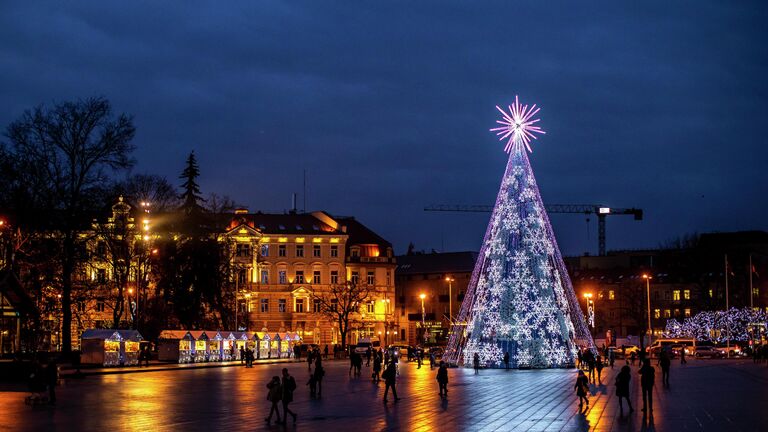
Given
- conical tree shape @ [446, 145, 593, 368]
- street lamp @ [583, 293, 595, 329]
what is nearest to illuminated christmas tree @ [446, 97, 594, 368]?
conical tree shape @ [446, 145, 593, 368]

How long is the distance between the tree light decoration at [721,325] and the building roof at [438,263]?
44260 millimetres

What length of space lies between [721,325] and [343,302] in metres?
41.6

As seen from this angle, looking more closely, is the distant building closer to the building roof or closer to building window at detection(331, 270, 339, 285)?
the building roof

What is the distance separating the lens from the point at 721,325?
9525 centimetres

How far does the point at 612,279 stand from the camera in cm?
14288

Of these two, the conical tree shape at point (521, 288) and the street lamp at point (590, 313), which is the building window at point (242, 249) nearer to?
the street lamp at point (590, 313)

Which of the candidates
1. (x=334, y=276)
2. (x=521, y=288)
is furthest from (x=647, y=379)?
(x=334, y=276)

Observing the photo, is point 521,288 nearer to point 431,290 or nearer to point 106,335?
point 106,335

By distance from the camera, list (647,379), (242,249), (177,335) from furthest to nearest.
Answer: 1. (242,249)
2. (177,335)
3. (647,379)

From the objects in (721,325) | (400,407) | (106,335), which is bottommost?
(400,407)

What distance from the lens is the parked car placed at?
307 feet

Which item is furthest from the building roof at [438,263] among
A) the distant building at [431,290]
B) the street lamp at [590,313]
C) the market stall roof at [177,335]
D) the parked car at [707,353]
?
the market stall roof at [177,335]

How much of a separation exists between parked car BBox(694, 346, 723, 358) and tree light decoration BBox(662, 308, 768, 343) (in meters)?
1.82

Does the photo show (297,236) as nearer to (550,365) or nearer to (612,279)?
(612,279)
